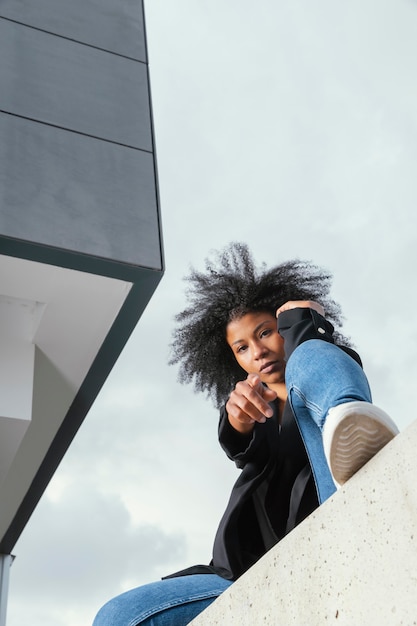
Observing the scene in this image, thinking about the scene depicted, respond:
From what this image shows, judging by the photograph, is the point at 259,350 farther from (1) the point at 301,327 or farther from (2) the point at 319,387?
(2) the point at 319,387

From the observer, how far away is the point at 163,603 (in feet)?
4.99

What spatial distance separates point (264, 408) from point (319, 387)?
0.27m

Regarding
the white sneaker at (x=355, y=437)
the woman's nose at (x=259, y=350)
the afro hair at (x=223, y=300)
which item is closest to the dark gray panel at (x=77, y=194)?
the afro hair at (x=223, y=300)

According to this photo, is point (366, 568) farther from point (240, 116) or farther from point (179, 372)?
point (240, 116)

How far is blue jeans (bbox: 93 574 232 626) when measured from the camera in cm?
149

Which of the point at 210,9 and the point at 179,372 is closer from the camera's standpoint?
the point at 179,372

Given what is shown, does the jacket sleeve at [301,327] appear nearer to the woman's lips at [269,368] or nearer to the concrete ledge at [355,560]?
the woman's lips at [269,368]

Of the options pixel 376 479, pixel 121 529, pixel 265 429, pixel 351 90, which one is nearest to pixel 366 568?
pixel 376 479

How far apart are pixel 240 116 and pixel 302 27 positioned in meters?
1.28

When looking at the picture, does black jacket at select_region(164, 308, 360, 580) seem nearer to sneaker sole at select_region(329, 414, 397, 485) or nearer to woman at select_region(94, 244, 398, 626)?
woman at select_region(94, 244, 398, 626)

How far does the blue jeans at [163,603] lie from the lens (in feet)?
4.89

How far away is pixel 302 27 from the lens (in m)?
7.30

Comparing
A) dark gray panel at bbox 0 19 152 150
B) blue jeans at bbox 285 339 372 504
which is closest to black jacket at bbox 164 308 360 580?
blue jeans at bbox 285 339 372 504

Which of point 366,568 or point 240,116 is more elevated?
→ point 240,116
